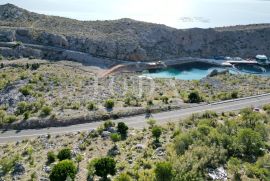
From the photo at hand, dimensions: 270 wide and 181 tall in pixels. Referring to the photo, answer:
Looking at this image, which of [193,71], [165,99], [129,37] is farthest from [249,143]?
[129,37]

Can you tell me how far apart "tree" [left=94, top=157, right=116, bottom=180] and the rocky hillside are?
69.9 metres

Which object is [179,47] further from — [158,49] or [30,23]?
[30,23]

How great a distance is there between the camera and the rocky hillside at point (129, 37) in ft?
350

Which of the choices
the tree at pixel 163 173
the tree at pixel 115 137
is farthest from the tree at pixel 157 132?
the tree at pixel 163 173

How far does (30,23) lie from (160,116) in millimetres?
77090

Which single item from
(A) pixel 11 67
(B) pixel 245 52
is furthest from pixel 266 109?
(B) pixel 245 52

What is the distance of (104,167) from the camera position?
107ft

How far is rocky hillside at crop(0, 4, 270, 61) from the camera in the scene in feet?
350

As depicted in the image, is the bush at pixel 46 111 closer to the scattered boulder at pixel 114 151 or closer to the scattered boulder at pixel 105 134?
the scattered boulder at pixel 105 134

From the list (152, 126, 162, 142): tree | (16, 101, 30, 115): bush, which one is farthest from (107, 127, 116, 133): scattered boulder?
(16, 101, 30, 115): bush

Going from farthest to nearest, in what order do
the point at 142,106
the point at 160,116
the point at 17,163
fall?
the point at 142,106 → the point at 160,116 → the point at 17,163

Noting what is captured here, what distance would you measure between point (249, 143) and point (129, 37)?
A: 3329 inches

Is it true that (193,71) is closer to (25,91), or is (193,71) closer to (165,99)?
(165,99)

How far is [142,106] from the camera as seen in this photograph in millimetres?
55000
